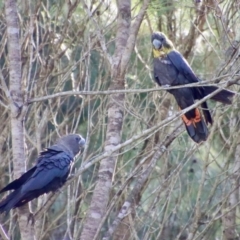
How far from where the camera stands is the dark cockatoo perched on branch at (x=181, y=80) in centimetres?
422

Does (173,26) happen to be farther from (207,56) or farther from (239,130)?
(239,130)

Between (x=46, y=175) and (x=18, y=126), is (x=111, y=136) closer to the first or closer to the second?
(x=46, y=175)

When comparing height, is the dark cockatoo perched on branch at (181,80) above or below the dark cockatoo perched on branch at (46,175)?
above

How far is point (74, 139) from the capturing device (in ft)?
15.1

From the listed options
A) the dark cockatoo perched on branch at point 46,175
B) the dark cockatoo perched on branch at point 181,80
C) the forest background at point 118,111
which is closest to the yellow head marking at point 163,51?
the dark cockatoo perched on branch at point 181,80

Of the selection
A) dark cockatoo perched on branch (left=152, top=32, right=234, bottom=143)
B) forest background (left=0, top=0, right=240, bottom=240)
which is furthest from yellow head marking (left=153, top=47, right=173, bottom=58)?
forest background (left=0, top=0, right=240, bottom=240)

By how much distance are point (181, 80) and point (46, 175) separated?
1.12m

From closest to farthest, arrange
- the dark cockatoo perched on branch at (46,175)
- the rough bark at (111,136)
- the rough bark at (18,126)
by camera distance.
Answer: the rough bark at (18,126)
the dark cockatoo perched on branch at (46,175)
the rough bark at (111,136)

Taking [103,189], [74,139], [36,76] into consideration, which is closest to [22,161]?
[103,189]

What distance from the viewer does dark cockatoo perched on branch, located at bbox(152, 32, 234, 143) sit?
4.22 meters

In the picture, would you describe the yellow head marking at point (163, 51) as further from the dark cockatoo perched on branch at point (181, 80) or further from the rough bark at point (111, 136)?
the rough bark at point (111, 136)

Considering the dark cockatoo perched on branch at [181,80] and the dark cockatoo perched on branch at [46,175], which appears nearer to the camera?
the dark cockatoo perched on branch at [46,175]

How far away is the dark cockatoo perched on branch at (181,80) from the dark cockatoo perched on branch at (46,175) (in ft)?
2.27

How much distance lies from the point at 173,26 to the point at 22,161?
2.46 m
